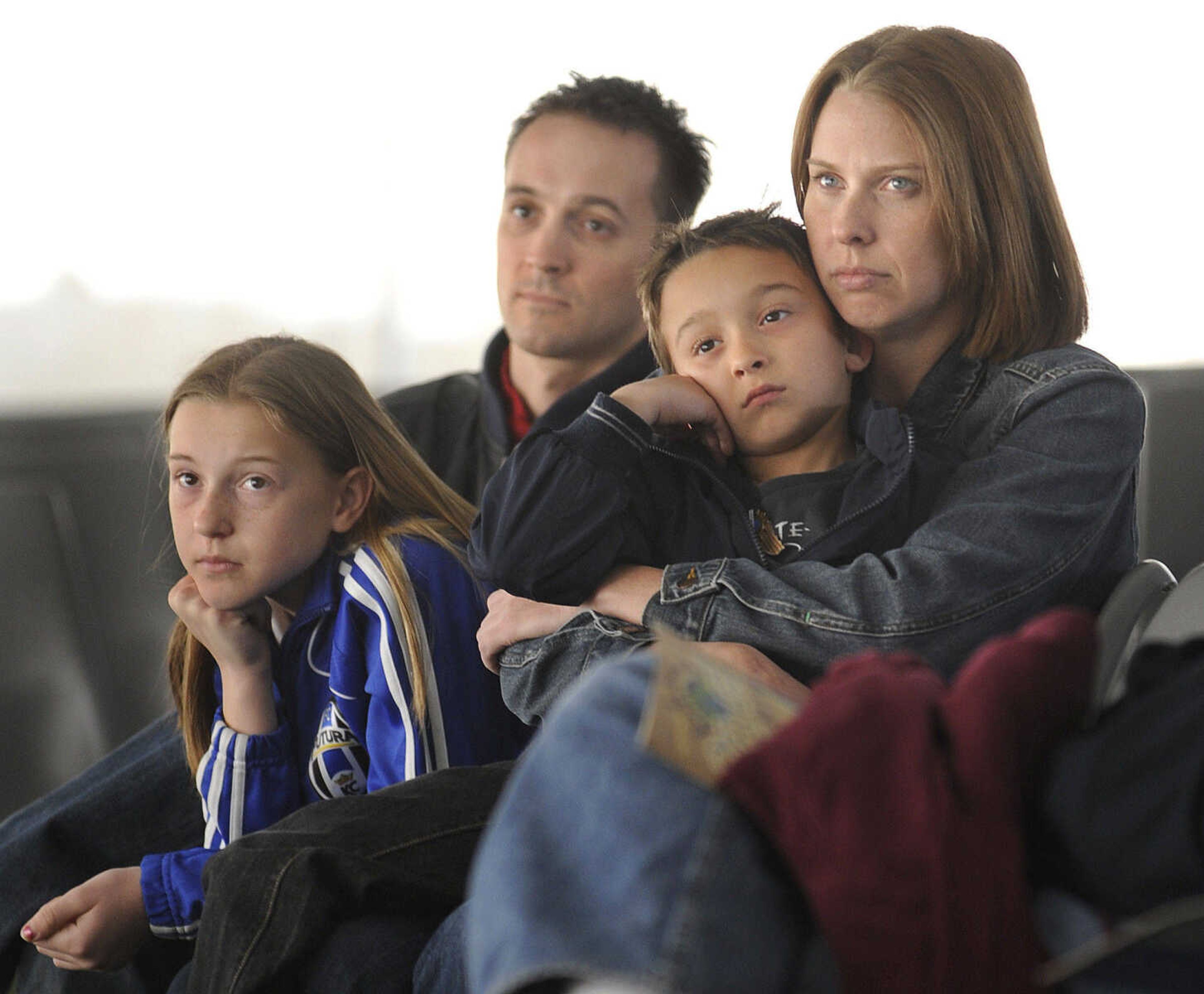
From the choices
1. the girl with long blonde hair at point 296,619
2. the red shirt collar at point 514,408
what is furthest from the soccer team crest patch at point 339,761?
the red shirt collar at point 514,408

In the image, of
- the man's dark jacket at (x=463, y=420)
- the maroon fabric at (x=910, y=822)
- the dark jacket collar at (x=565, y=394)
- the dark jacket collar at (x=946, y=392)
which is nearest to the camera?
the maroon fabric at (x=910, y=822)

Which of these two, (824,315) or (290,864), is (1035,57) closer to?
(824,315)

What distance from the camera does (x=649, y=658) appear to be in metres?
0.77

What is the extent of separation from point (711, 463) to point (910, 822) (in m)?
0.68

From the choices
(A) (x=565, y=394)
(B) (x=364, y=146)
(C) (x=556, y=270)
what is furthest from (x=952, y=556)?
(B) (x=364, y=146)

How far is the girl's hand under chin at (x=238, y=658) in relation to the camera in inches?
55.1

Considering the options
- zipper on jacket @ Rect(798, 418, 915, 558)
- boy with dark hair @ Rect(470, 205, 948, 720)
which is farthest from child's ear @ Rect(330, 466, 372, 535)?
zipper on jacket @ Rect(798, 418, 915, 558)

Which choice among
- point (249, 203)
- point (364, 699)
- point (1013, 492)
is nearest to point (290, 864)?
point (364, 699)

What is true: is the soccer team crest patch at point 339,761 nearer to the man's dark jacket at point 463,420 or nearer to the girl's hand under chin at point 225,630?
the girl's hand under chin at point 225,630

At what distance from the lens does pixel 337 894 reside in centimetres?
106

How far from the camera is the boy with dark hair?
120 cm

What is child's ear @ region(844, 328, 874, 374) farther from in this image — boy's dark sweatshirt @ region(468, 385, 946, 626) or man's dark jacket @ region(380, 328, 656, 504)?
man's dark jacket @ region(380, 328, 656, 504)

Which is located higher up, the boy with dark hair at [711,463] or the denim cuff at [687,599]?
the boy with dark hair at [711,463]

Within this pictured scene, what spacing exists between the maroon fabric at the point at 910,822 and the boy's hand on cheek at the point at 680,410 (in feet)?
1.95
